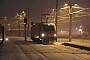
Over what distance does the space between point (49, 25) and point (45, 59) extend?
2472cm

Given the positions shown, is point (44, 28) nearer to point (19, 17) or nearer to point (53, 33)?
point (53, 33)

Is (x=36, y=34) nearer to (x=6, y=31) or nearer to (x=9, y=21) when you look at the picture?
(x=6, y=31)

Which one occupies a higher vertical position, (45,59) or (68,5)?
(68,5)

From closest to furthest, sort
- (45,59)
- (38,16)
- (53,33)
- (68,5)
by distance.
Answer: (45,59) → (53,33) → (68,5) → (38,16)

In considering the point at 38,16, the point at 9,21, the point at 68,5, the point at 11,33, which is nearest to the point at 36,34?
the point at 68,5

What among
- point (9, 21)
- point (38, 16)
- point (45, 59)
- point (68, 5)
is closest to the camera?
point (45, 59)

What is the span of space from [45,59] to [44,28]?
81.0 feet

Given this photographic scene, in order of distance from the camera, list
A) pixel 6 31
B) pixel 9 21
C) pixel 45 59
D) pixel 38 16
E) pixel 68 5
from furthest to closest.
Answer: pixel 9 21
pixel 6 31
pixel 38 16
pixel 68 5
pixel 45 59

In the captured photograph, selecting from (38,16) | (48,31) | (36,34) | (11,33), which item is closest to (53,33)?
(48,31)

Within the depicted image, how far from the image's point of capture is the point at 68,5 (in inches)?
1906

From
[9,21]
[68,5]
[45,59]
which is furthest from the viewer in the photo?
[9,21]

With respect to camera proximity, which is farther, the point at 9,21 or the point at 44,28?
the point at 9,21

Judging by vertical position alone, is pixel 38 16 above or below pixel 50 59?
above

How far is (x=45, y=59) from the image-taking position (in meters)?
20.7
